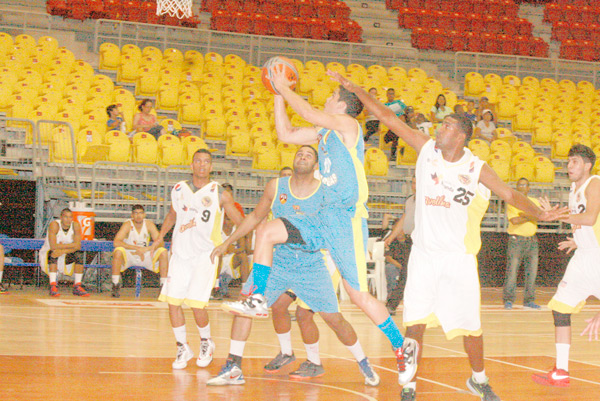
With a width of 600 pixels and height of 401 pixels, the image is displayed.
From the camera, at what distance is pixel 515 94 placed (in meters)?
19.7

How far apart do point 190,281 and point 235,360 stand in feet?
3.64

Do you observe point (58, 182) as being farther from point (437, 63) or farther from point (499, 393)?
point (437, 63)

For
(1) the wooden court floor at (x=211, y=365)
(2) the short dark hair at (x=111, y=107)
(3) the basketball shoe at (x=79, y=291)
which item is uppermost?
(2) the short dark hair at (x=111, y=107)

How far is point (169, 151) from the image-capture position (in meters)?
14.2

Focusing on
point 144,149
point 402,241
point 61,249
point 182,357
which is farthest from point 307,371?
point 144,149

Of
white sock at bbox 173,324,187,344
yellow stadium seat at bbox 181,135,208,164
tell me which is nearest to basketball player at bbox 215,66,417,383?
white sock at bbox 173,324,187,344

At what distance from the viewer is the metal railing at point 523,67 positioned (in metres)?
21.2

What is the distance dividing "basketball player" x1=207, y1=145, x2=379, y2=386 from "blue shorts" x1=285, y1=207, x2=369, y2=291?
0.13 metres

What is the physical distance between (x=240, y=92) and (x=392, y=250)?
6344 millimetres

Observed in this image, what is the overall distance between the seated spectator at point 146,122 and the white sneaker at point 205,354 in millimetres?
8526

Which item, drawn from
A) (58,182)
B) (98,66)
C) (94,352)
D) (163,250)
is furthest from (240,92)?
(94,352)

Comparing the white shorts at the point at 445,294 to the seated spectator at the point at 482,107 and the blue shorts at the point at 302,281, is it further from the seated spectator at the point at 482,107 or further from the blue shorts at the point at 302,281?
the seated spectator at the point at 482,107

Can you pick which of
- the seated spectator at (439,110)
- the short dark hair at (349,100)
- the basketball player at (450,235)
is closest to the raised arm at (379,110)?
the basketball player at (450,235)

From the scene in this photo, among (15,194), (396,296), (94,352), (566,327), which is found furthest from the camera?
(15,194)
